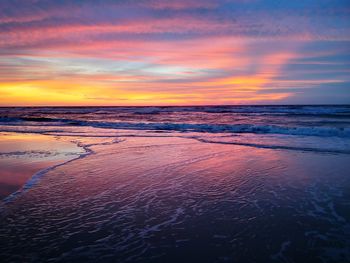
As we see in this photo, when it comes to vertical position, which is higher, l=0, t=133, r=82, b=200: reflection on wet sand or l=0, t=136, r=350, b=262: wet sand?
l=0, t=133, r=82, b=200: reflection on wet sand

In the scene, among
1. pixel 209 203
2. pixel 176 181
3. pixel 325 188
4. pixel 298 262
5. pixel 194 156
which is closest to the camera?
pixel 298 262

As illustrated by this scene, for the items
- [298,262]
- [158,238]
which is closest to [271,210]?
[298,262]

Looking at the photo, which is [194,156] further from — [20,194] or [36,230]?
[36,230]

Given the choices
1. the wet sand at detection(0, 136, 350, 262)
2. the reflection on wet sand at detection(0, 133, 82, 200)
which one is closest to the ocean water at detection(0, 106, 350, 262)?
the wet sand at detection(0, 136, 350, 262)

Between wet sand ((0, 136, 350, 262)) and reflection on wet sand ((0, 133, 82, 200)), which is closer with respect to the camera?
wet sand ((0, 136, 350, 262))

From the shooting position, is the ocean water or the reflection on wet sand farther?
the reflection on wet sand

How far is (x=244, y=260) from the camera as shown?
10.5 ft

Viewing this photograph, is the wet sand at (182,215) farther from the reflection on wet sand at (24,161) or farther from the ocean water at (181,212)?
the reflection on wet sand at (24,161)

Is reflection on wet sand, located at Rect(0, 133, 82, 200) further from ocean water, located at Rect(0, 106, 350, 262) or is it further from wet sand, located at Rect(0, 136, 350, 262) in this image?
wet sand, located at Rect(0, 136, 350, 262)

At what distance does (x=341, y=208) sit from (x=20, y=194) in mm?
5443

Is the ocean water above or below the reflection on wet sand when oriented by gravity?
below

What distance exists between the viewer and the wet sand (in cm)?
339

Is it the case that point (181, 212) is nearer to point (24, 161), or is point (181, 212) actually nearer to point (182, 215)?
point (182, 215)

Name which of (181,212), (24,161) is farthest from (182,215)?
(24,161)
